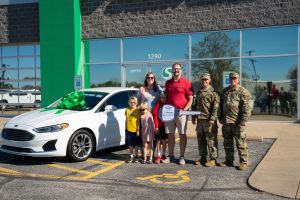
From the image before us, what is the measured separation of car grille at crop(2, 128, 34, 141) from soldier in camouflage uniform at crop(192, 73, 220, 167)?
10.1ft

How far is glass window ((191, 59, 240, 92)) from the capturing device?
44.3ft

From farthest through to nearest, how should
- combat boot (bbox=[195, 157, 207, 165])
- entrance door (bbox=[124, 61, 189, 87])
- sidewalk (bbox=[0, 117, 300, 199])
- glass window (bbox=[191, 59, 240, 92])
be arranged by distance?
entrance door (bbox=[124, 61, 189, 87]), glass window (bbox=[191, 59, 240, 92]), combat boot (bbox=[195, 157, 207, 165]), sidewalk (bbox=[0, 117, 300, 199])

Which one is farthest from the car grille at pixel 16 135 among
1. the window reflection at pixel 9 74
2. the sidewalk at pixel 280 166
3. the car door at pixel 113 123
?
the window reflection at pixel 9 74

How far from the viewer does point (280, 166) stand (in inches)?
257

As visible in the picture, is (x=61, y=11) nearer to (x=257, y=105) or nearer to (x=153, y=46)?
(x=153, y=46)

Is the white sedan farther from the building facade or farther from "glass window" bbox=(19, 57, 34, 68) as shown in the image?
Answer: "glass window" bbox=(19, 57, 34, 68)

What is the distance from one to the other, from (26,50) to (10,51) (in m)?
0.98

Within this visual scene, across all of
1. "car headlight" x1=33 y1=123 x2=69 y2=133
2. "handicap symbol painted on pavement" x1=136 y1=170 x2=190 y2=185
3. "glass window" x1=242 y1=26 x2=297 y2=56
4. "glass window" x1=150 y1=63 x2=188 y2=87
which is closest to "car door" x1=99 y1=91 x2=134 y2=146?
"car headlight" x1=33 y1=123 x2=69 y2=133

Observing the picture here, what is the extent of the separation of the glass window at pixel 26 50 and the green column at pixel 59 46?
1417 mm

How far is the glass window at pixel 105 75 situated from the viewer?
15555mm

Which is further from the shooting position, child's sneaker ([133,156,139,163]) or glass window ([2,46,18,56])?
glass window ([2,46,18,56])

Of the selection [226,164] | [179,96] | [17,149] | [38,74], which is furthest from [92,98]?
[38,74]

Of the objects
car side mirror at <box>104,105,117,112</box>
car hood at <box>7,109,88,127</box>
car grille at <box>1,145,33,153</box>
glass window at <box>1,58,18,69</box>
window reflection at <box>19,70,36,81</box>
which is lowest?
car grille at <box>1,145,33,153</box>

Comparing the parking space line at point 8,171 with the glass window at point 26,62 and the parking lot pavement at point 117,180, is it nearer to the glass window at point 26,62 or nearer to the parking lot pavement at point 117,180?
the parking lot pavement at point 117,180
